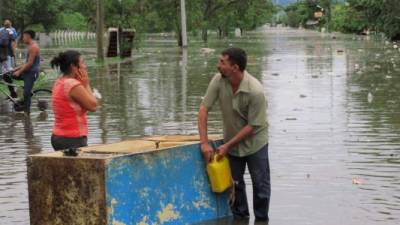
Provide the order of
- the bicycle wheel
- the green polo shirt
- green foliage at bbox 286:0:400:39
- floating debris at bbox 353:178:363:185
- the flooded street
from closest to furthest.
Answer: the green polo shirt < the flooded street < floating debris at bbox 353:178:363:185 < the bicycle wheel < green foliage at bbox 286:0:400:39

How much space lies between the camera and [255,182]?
296 inches

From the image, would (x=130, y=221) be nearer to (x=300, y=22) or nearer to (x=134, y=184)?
(x=134, y=184)

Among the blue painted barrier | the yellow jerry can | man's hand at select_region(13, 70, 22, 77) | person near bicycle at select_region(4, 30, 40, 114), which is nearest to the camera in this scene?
the blue painted barrier

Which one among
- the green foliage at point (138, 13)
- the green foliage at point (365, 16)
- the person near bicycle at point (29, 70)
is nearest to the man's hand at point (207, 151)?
the person near bicycle at point (29, 70)

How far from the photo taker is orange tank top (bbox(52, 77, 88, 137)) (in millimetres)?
7461

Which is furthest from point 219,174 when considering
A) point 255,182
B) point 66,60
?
point 66,60

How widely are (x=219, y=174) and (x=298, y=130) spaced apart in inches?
235

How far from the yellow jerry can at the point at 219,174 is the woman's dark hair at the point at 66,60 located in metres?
1.43

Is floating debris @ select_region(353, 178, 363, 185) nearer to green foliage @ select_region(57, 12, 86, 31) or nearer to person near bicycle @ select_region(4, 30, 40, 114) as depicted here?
person near bicycle @ select_region(4, 30, 40, 114)

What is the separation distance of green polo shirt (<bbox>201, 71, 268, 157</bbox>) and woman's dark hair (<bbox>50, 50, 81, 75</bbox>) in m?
1.16

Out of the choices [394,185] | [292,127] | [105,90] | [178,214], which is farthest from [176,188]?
[105,90]

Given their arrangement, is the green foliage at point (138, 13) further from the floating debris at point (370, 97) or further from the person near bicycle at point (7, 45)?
the floating debris at point (370, 97)

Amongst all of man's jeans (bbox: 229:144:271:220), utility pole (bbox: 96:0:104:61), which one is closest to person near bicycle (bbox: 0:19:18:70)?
man's jeans (bbox: 229:144:271:220)

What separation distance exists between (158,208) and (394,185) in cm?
307
